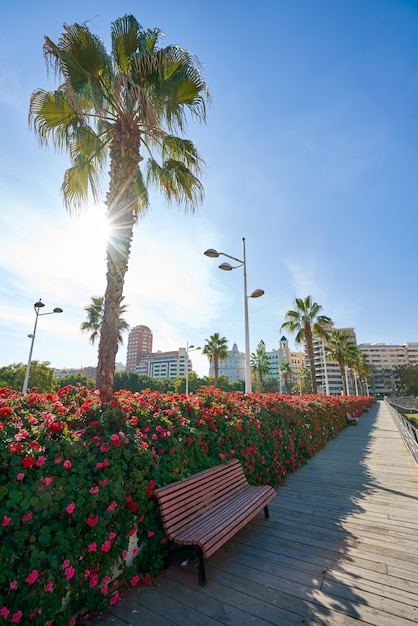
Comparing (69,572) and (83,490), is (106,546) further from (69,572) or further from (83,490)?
(83,490)

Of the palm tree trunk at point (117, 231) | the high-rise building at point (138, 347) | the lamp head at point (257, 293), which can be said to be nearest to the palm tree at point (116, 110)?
the palm tree trunk at point (117, 231)

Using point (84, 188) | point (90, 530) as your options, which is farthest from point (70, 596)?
point (84, 188)

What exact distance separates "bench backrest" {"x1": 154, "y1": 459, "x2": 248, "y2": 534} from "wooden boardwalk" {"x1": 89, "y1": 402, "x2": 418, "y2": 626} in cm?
51

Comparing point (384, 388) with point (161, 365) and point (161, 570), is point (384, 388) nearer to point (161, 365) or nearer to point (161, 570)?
point (161, 365)

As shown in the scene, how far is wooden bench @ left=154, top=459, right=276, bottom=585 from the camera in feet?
9.37

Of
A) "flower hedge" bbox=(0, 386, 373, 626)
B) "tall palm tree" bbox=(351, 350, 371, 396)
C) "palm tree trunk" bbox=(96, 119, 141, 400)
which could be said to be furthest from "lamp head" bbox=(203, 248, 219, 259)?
"tall palm tree" bbox=(351, 350, 371, 396)

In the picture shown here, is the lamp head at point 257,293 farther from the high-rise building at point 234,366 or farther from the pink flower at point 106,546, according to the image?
the high-rise building at point 234,366

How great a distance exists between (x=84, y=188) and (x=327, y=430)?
11.3 metres

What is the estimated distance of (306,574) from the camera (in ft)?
9.80

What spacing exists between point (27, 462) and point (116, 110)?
22.2ft

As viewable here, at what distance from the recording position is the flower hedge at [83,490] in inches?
79.4

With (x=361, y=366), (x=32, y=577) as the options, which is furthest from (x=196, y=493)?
(x=361, y=366)

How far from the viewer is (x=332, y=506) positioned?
15.7 feet

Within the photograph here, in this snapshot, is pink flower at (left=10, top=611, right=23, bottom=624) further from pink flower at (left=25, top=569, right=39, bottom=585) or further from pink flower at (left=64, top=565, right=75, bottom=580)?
pink flower at (left=64, top=565, right=75, bottom=580)
